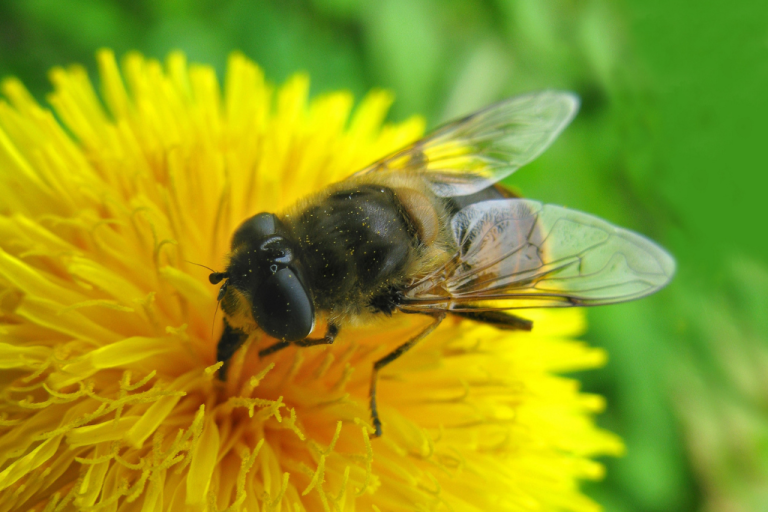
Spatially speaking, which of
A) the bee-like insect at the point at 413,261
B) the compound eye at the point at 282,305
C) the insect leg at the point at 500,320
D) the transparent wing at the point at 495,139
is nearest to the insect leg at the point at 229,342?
the bee-like insect at the point at 413,261

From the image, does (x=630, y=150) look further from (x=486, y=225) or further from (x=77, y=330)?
(x=77, y=330)

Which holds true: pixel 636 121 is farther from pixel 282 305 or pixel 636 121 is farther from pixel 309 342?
pixel 282 305

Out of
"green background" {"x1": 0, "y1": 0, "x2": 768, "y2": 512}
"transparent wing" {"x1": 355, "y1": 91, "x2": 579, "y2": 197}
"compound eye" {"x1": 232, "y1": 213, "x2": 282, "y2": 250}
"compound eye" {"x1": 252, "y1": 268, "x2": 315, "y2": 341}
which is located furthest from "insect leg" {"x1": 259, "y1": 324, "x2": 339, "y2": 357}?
"green background" {"x1": 0, "y1": 0, "x2": 768, "y2": 512}

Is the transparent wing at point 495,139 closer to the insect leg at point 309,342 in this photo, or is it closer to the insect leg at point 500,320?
the insect leg at point 500,320

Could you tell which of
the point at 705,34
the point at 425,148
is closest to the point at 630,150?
the point at 705,34

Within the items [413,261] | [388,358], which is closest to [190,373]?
[388,358]
